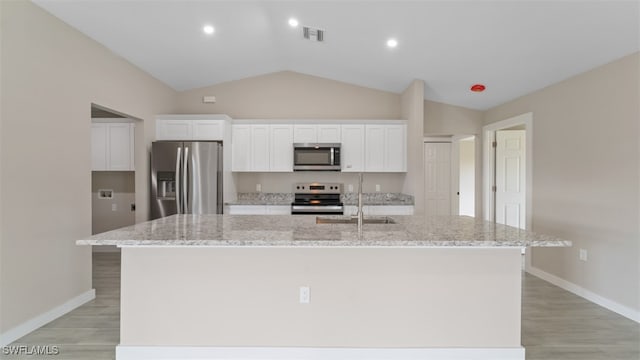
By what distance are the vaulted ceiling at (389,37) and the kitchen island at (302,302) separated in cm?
192

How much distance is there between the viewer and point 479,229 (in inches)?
93.0

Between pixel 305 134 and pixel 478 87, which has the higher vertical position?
pixel 478 87

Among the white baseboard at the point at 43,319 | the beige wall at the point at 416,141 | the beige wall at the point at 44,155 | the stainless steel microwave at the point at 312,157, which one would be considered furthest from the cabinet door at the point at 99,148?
the beige wall at the point at 416,141

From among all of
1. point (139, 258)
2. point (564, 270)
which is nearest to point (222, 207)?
point (139, 258)

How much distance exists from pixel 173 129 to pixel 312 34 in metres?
2.41

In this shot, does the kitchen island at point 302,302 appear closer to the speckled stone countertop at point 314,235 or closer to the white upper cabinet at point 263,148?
the speckled stone countertop at point 314,235

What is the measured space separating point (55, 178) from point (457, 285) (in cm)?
337

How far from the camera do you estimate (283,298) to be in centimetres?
231

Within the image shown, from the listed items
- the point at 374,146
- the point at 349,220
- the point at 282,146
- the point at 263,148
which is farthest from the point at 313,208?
the point at 349,220

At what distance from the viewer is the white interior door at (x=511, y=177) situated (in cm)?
486

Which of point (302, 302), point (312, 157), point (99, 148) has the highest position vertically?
point (99, 148)

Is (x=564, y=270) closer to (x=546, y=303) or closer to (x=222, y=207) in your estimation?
(x=546, y=303)

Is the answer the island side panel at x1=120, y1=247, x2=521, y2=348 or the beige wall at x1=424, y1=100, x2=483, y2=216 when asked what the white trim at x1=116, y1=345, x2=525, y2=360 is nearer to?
the island side panel at x1=120, y1=247, x2=521, y2=348

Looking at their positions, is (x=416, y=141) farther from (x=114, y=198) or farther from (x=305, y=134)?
(x=114, y=198)
